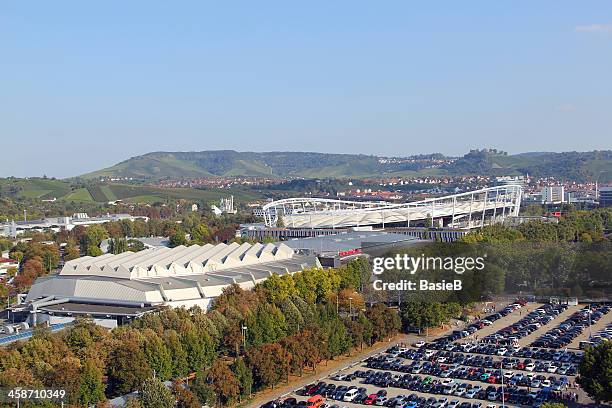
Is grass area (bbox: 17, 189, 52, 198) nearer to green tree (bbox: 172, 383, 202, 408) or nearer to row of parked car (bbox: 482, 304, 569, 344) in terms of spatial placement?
row of parked car (bbox: 482, 304, 569, 344)

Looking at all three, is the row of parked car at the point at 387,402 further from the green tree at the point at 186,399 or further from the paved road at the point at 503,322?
the paved road at the point at 503,322

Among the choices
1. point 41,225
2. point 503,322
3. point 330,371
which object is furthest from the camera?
point 41,225

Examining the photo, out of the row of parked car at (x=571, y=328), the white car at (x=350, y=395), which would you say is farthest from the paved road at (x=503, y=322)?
the white car at (x=350, y=395)

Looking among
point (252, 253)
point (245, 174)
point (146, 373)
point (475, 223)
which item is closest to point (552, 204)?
point (475, 223)

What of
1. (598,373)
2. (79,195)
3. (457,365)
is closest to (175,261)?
(457,365)

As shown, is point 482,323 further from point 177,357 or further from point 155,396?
point 155,396

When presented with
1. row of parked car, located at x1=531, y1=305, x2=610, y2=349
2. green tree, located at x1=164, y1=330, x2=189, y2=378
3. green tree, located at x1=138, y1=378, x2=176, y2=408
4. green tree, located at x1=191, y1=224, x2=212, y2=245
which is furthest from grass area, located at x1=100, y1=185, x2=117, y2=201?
green tree, located at x1=138, y1=378, x2=176, y2=408

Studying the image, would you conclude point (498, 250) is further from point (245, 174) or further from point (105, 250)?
point (245, 174)
